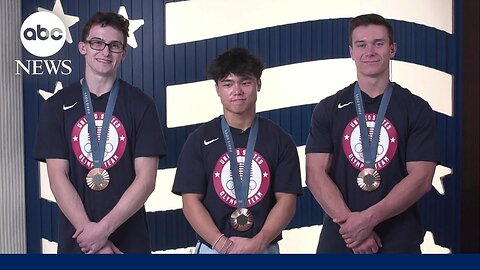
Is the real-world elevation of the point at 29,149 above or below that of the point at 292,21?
below

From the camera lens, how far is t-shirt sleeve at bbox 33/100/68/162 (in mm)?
2729

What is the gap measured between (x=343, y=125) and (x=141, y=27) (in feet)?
3.00

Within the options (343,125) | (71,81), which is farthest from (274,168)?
(71,81)

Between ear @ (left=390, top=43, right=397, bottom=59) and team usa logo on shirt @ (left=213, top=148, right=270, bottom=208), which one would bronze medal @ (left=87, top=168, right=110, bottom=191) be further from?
ear @ (left=390, top=43, right=397, bottom=59)

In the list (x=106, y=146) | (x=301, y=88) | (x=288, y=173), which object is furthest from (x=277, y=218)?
(x=106, y=146)

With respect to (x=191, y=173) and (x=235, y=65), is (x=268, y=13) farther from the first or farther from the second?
(x=191, y=173)

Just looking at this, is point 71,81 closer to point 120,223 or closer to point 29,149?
point 29,149

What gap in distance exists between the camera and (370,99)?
9.18ft

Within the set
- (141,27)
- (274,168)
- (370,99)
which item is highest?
(141,27)

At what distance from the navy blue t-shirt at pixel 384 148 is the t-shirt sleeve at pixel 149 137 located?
22.7 inches

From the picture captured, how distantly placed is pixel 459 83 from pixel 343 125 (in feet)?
1.84

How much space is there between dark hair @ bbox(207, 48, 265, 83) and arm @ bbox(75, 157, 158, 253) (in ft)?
1.35

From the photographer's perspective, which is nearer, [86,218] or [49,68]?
[86,218]

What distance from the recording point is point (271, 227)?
8.66 ft
